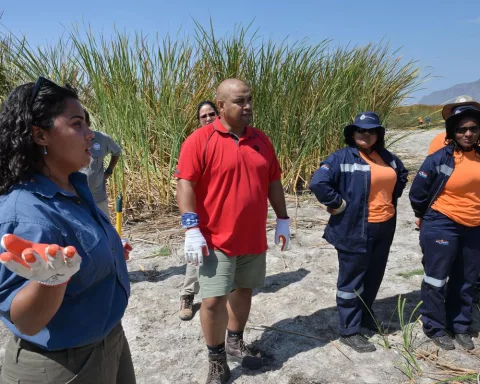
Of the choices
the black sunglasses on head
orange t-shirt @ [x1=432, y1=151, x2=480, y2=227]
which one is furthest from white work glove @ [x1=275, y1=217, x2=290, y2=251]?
the black sunglasses on head

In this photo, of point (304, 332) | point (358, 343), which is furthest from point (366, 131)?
point (304, 332)

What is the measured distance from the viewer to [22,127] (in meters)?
1.26

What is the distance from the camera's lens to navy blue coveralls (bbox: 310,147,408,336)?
285 cm

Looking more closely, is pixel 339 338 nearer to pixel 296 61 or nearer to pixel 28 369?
pixel 28 369

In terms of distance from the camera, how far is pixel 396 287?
3934 mm

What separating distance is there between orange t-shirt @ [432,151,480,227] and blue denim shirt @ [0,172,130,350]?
225cm

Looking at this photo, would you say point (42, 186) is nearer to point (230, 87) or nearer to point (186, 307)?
point (230, 87)

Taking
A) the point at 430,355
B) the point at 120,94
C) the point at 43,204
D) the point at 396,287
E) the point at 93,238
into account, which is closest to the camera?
the point at 43,204

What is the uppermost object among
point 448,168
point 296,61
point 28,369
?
point 296,61

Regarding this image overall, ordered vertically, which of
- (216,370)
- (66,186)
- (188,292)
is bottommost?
(216,370)

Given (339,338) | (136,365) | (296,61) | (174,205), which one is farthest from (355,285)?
(296,61)

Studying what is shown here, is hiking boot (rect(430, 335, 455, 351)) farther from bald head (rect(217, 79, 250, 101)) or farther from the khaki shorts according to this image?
bald head (rect(217, 79, 250, 101))

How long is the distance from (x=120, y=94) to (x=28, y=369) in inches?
189

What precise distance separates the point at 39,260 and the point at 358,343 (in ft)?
8.09
